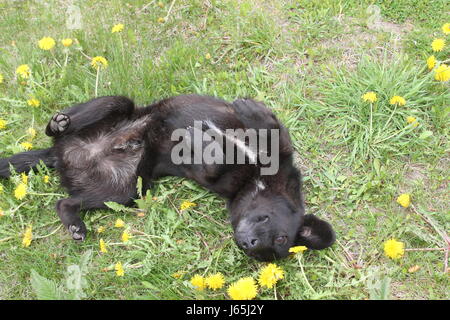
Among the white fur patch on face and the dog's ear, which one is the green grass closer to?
the dog's ear

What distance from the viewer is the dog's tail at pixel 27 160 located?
13.4 ft

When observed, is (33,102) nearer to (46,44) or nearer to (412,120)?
(46,44)

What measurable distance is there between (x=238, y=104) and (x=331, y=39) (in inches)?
53.7

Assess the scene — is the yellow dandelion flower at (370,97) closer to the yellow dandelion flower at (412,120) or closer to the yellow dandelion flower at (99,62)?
the yellow dandelion flower at (412,120)

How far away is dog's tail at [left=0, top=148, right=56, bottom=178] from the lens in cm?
407

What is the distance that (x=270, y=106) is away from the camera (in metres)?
4.49

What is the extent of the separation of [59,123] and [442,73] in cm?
335

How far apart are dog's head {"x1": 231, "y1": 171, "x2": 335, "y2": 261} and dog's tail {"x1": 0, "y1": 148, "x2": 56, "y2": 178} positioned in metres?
1.78

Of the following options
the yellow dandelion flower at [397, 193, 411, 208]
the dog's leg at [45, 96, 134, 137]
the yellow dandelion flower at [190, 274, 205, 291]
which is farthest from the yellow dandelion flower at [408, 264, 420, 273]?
the dog's leg at [45, 96, 134, 137]

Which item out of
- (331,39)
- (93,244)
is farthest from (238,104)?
(93,244)

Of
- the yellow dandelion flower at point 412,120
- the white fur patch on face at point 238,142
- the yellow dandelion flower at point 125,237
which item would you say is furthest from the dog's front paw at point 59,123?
the yellow dandelion flower at point 412,120

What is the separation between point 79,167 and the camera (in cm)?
414

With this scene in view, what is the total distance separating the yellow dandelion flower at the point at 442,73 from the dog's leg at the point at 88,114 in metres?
2.75

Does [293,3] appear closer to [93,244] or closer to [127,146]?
[127,146]
